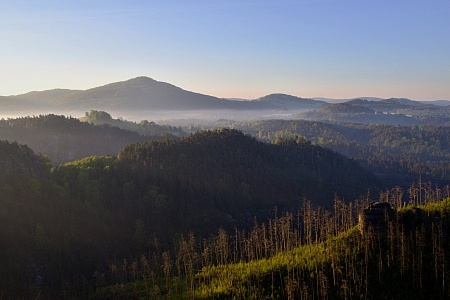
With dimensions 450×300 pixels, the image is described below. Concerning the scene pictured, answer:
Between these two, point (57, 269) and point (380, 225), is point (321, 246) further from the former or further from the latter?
point (57, 269)

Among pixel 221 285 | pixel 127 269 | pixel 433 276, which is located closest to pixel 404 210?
pixel 433 276

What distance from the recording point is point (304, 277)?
4063 inches

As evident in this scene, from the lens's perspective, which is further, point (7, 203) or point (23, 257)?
point (7, 203)

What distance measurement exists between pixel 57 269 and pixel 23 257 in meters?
13.8

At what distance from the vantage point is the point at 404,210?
4530 inches

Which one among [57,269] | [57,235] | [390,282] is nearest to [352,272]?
[390,282]

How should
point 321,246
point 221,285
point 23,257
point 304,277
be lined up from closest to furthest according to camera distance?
point 304,277 → point 221,285 → point 321,246 → point 23,257

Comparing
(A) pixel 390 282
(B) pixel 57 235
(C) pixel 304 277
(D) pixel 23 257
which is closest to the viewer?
(A) pixel 390 282

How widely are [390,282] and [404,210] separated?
26.2 m

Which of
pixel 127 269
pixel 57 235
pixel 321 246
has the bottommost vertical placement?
pixel 127 269

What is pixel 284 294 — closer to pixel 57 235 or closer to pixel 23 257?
pixel 23 257

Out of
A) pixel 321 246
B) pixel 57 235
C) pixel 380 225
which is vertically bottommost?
pixel 57 235

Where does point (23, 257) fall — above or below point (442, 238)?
below

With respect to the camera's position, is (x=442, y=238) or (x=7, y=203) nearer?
(x=442, y=238)
